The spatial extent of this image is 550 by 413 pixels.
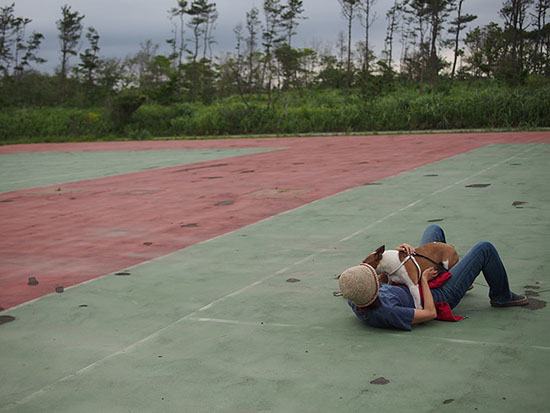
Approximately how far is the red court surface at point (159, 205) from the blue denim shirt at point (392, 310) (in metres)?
3.24

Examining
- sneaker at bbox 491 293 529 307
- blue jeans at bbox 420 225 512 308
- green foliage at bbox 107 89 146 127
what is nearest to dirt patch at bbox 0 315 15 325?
blue jeans at bbox 420 225 512 308

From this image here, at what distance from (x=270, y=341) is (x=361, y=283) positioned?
0.80 meters

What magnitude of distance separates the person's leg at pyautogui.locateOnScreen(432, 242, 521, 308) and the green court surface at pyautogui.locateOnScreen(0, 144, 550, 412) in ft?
0.69

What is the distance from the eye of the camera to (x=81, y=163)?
67.2ft

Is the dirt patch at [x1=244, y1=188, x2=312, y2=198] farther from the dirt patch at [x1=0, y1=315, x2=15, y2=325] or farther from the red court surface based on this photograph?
the dirt patch at [x1=0, y1=315, x2=15, y2=325]

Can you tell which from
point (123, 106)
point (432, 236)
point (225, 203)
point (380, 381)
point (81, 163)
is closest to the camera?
point (380, 381)

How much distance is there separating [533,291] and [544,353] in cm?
130

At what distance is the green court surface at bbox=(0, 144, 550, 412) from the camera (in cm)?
346

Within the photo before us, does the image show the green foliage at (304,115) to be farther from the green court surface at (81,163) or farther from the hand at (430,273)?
the hand at (430,273)

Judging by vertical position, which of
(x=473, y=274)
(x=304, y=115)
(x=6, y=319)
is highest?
(x=304, y=115)

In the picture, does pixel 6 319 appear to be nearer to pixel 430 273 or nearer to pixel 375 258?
pixel 375 258

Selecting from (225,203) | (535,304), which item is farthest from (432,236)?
(225,203)

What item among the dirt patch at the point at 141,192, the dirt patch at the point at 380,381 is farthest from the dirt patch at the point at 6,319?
the dirt patch at the point at 141,192

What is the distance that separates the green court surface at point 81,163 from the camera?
641 inches
